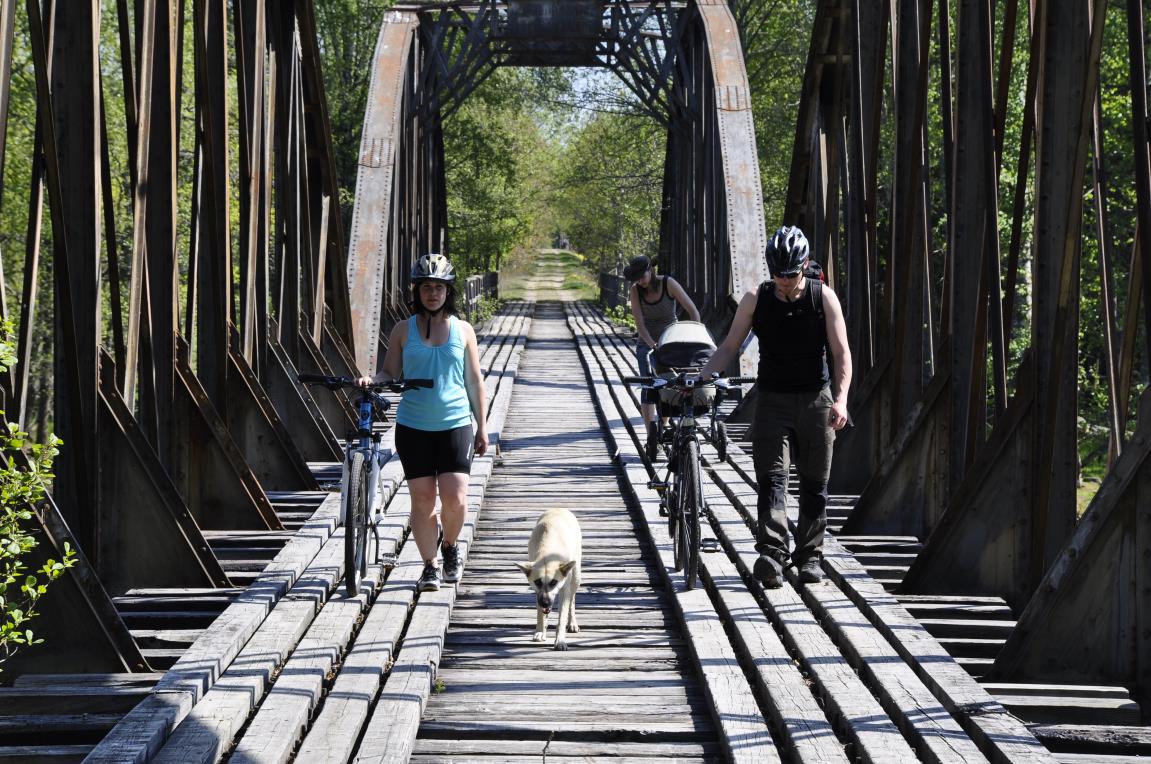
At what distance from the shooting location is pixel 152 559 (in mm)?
7230

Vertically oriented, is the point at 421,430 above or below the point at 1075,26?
below

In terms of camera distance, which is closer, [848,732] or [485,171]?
[848,732]

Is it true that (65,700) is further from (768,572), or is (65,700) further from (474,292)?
(474,292)

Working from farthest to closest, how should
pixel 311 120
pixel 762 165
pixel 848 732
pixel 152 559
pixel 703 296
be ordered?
pixel 762 165, pixel 703 296, pixel 311 120, pixel 152 559, pixel 848 732

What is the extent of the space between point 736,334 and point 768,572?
114 cm

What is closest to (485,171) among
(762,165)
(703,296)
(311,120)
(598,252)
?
(762,165)

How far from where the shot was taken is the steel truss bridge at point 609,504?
5.10 meters

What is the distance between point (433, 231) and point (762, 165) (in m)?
14.5

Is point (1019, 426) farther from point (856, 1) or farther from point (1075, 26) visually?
point (856, 1)

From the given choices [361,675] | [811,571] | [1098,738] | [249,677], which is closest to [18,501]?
[249,677]

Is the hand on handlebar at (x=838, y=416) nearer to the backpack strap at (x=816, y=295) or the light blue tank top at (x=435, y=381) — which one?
the backpack strap at (x=816, y=295)

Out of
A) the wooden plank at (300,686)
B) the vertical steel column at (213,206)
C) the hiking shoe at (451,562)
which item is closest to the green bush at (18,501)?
the wooden plank at (300,686)

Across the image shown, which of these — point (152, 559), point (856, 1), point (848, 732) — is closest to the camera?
point (848, 732)

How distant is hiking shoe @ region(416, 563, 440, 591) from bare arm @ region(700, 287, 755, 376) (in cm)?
162
